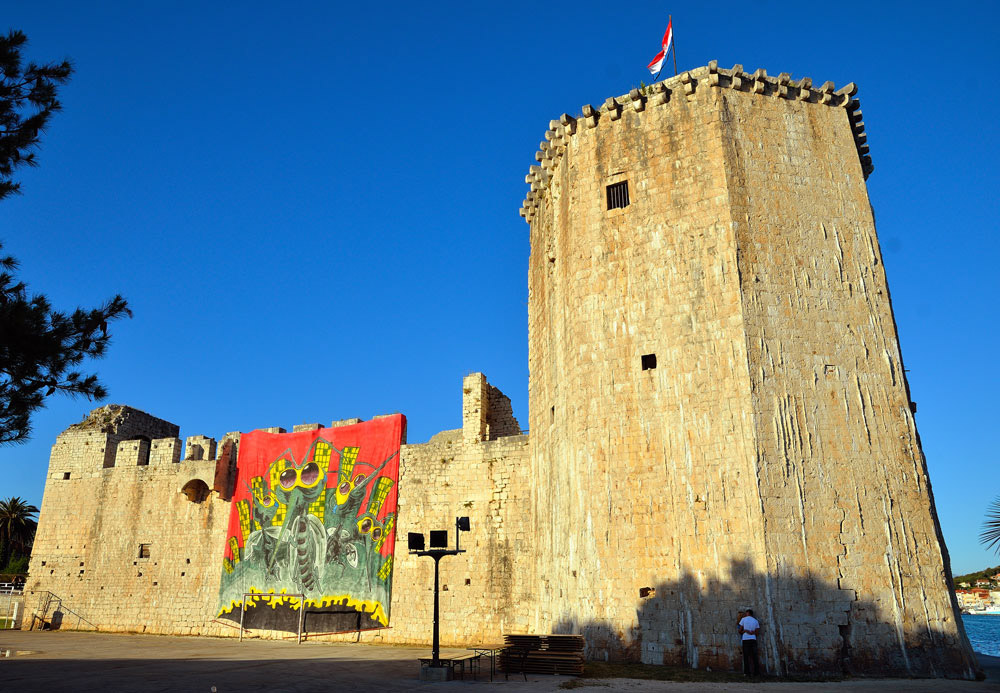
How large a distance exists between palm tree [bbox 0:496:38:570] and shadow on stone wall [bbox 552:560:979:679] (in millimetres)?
37107

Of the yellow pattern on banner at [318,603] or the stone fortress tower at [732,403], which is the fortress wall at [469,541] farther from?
the stone fortress tower at [732,403]

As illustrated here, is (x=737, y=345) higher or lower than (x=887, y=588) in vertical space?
higher

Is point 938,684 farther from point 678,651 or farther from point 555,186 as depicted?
point 555,186

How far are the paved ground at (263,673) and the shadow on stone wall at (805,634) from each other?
54 cm

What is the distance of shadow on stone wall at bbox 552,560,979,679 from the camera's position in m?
10.6

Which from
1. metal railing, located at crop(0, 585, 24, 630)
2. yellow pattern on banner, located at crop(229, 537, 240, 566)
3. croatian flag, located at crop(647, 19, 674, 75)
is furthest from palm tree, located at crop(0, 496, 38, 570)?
croatian flag, located at crop(647, 19, 674, 75)

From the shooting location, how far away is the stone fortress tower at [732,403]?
36.3 ft

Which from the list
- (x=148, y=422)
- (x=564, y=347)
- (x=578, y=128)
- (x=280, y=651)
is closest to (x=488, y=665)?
(x=280, y=651)

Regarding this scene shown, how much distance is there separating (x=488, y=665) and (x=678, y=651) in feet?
11.0

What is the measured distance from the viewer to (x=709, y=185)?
13.4 m

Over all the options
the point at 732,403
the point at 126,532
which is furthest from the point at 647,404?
the point at 126,532

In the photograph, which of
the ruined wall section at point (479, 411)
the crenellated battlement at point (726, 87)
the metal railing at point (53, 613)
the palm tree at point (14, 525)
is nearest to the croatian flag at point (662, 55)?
the crenellated battlement at point (726, 87)

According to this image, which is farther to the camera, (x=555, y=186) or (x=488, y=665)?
(x=555, y=186)

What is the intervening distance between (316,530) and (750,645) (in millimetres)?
12384
